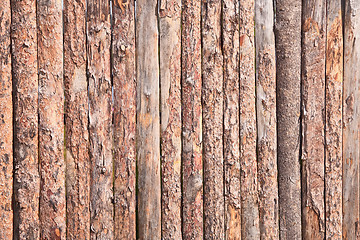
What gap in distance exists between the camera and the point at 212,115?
3.06 metres

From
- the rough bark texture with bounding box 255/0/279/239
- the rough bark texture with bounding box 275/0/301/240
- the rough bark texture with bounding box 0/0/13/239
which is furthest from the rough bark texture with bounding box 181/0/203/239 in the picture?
the rough bark texture with bounding box 0/0/13/239

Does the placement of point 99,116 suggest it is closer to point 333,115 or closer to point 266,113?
point 266,113

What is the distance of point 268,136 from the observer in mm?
3174

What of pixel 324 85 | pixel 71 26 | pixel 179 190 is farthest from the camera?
pixel 324 85

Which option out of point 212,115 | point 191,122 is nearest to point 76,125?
point 191,122

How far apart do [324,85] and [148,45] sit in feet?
5.75

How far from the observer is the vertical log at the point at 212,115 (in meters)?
3.05

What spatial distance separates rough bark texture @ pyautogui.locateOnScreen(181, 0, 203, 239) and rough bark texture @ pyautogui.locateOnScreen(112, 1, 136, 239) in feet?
1.52

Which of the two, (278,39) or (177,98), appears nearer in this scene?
(177,98)

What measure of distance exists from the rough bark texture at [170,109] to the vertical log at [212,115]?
0.25 m

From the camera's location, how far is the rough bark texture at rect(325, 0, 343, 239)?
3242 millimetres

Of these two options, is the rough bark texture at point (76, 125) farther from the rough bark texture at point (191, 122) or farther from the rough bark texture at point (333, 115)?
the rough bark texture at point (333, 115)

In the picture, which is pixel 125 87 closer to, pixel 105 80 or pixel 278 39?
pixel 105 80

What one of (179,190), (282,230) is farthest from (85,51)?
(282,230)
